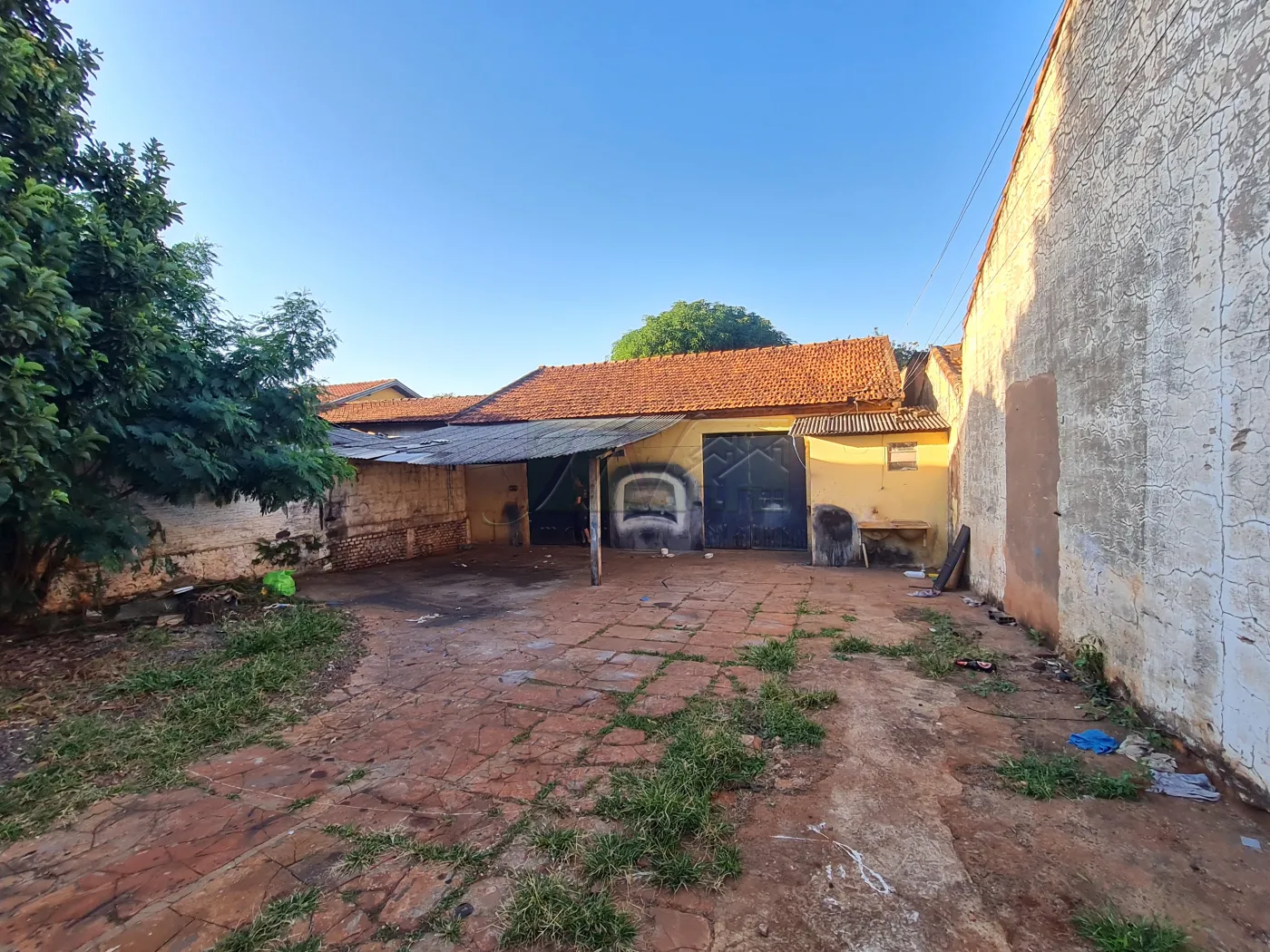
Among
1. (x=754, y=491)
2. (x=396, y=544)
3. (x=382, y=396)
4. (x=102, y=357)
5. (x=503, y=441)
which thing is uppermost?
(x=382, y=396)

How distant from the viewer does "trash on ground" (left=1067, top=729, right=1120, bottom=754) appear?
9.97 ft

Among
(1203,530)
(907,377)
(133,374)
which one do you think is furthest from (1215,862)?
(907,377)

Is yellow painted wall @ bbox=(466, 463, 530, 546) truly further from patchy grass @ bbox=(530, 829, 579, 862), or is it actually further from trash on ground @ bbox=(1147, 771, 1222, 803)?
trash on ground @ bbox=(1147, 771, 1222, 803)

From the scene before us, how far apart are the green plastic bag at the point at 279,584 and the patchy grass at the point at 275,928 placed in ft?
21.2

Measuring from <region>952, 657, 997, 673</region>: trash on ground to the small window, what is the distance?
4895mm

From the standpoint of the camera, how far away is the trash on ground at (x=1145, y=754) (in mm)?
2812

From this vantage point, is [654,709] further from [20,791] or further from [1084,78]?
[1084,78]

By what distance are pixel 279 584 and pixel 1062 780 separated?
8.51m

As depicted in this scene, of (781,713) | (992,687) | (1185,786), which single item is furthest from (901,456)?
(1185,786)

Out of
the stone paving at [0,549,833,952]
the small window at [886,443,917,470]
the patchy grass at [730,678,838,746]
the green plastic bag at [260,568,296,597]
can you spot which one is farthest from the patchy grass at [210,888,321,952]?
the small window at [886,443,917,470]

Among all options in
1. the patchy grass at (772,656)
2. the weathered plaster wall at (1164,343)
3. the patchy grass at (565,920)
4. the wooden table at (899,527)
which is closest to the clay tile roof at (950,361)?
the wooden table at (899,527)

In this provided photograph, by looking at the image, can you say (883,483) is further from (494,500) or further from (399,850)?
(399,850)

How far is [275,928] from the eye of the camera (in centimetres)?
197

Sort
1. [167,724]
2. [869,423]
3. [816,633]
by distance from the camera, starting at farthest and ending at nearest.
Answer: [869,423], [816,633], [167,724]
